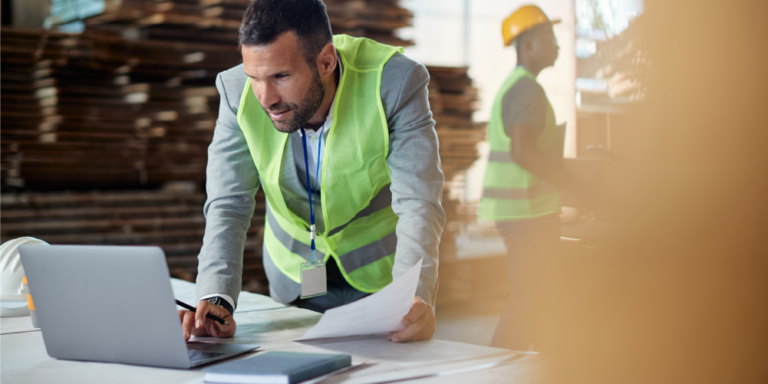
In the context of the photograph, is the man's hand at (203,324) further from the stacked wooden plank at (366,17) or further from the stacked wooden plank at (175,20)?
the stacked wooden plank at (366,17)

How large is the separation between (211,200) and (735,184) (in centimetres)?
162

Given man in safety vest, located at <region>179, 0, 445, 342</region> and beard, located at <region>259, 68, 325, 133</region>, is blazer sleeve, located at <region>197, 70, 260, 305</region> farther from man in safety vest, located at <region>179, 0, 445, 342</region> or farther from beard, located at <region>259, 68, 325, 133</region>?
beard, located at <region>259, 68, 325, 133</region>

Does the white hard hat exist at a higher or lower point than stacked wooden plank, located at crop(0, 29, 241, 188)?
lower

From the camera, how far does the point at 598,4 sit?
0.36m

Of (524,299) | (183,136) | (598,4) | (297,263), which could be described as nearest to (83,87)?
(183,136)

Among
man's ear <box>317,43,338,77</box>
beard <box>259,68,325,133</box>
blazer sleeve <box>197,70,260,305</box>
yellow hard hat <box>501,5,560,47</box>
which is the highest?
yellow hard hat <box>501,5,560,47</box>

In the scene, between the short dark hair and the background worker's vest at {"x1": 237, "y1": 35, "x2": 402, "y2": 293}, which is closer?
the short dark hair

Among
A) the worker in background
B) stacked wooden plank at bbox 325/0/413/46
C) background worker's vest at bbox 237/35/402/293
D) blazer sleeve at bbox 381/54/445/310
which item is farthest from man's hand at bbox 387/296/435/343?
stacked wooden plank at bbox 325/0/413/46

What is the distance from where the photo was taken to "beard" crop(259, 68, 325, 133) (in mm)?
1648

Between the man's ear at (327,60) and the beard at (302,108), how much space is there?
23 mm

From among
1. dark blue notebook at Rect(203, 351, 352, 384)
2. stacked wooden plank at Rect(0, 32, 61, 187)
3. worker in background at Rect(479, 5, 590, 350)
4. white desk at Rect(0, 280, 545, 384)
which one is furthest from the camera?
stacked wooden plank at Rect(0, 32, 61, 187)

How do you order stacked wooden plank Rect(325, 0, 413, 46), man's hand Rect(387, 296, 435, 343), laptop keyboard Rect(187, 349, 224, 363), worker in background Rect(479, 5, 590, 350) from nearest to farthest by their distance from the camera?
1. laptop keyboard Rect(187, 349, 224, 363)
2. man's hand Rect(387, 296, 435, 343)
3. worker in background Rect(479, 5, 590, 350)
4. stacked wooden plank Rect(325, 0, 413, 46)

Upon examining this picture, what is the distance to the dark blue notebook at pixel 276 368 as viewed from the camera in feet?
3.31

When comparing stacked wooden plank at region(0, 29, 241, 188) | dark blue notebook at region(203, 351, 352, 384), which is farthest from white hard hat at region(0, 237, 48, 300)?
stacked wooden plank at region(0, 29, 241, 188)
